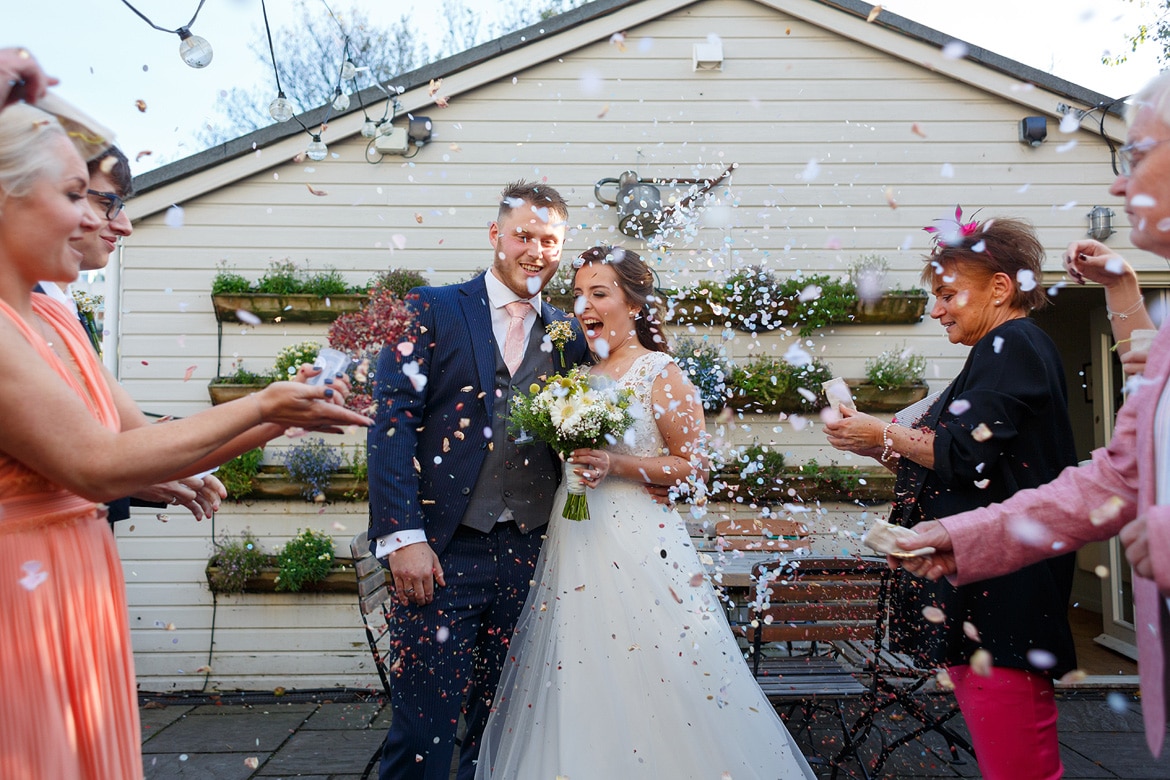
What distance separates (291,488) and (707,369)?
2.98 metres

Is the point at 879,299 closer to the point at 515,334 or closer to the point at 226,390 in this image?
the point at 515,334

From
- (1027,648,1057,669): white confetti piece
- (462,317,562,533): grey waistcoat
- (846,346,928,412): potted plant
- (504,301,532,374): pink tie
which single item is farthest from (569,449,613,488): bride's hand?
(846,346,928,412): potted plant

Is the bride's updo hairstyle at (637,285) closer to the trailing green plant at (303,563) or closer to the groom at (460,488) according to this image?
the groom at (460,488)

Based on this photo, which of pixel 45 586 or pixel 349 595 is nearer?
pixel 45 586

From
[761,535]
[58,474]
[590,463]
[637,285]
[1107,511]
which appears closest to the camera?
[58,474]

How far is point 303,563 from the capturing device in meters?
5.61

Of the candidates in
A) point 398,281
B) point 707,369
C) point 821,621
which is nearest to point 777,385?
point 707,369

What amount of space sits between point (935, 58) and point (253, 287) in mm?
5152

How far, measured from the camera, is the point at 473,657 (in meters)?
2.95

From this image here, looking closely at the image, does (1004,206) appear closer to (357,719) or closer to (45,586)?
(357,719)

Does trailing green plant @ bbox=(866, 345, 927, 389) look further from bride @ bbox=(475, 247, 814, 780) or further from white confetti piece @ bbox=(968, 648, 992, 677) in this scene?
white confetti piece @ bbox=(968, 648, 992, 677)

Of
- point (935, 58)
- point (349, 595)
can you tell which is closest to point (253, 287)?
point (349, 595)

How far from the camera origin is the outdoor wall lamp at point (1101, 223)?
5.80 meters

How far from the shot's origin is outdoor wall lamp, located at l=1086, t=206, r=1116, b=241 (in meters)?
5.80
